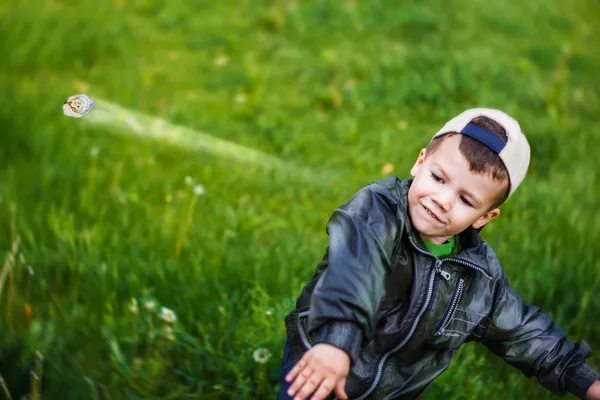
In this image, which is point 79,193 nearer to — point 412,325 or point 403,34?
point 412,325

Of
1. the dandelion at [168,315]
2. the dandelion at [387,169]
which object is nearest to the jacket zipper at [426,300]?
the dandelion at [168,315]

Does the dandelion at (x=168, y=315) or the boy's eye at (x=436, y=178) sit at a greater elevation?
the boy's eye at (x=436, y=178)

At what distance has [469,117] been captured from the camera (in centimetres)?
203

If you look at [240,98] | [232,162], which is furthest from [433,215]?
[240,98]

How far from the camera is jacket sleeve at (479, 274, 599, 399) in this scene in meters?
2.25

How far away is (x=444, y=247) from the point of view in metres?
2.17

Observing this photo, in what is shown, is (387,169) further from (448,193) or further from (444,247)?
(448,193)

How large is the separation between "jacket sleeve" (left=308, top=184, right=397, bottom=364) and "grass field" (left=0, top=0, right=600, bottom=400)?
29.4 inches

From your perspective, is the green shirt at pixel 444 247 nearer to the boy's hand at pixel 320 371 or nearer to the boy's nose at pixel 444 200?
the boy's nose at pixel 444 200

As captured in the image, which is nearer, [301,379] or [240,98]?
[301,379]

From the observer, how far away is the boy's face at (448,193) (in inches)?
78.0

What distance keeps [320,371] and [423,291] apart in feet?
1.33

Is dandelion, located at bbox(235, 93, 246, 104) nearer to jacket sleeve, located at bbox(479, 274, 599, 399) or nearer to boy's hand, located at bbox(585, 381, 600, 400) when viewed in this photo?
jacket sleeve, located at bbox(479, 274, 599, 399)

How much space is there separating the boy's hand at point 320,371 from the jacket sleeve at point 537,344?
0.63 meters
